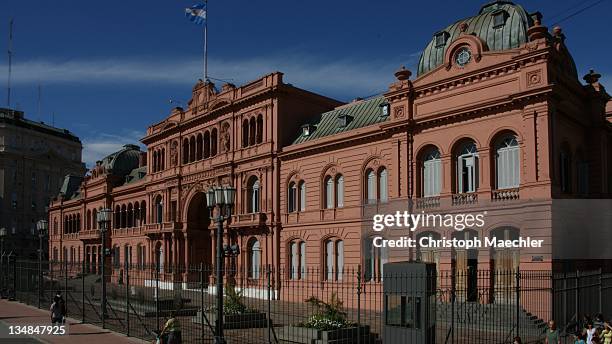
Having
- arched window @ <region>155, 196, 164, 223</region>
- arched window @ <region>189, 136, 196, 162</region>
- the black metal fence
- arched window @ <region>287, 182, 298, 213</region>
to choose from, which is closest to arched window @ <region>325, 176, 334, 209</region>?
arched window @ <region>287, 182, 298, 213</region>

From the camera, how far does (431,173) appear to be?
31.1 metres

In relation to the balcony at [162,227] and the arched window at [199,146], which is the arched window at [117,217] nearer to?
the balcony at [162,227]

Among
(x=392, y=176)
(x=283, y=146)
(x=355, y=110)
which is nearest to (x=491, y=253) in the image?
(x=392, y=176)

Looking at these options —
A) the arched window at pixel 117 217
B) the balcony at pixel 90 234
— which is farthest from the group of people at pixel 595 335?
the balcony at pixel 90 234

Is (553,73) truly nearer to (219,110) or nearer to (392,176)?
(392,176)

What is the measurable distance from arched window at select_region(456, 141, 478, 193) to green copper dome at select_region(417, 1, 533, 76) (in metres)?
4.75

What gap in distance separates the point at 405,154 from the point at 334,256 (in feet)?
26.7

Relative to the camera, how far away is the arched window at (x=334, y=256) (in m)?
35.9

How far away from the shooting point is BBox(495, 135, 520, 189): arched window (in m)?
27.5

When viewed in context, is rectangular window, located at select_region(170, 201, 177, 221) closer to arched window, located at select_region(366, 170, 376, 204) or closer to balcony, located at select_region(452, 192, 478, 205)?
arched window, located at select_region(366, 170, 376, 204)

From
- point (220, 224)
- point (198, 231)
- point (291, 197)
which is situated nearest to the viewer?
point (220, 224)

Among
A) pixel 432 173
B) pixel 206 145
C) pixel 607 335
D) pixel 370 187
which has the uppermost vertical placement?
pixel 206 145

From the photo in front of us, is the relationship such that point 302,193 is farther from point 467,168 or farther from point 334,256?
point 467,168

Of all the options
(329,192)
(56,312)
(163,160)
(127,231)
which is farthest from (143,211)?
(56,312)
